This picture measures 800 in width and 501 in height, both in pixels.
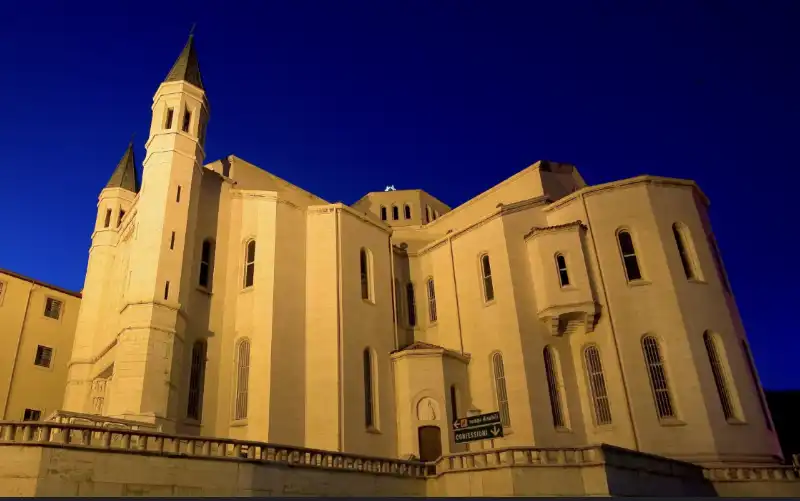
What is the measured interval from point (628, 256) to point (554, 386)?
281 inches

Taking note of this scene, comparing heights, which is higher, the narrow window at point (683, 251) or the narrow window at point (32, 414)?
the narrow window at point (683, 251)

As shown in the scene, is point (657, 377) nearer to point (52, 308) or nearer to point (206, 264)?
point (206, 264)

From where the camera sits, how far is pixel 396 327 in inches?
1212

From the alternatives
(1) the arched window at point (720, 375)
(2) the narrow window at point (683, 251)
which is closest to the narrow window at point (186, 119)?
(2) the narrow window at point (683, 251)

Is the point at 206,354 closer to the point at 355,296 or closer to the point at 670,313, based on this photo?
the point at 355,296

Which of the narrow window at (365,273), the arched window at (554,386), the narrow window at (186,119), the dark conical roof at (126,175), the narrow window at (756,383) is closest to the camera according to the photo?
the narrow window at (756,383)

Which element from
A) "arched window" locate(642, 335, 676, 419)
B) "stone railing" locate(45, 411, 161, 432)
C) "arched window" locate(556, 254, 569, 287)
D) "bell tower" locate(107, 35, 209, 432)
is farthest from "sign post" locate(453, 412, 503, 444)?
"arched window" locate(556, 254, 569, 287)

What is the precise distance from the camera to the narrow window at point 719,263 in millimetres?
27328

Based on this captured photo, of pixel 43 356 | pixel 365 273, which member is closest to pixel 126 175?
pixel 43 356

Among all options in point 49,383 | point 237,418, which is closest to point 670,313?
point 237,418

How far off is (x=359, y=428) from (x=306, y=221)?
10974mm

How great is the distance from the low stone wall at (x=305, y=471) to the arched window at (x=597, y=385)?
4.46 metres

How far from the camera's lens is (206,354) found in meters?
24.9

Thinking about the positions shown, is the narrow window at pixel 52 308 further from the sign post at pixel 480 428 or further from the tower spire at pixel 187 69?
the sign post at pixel 480 428
